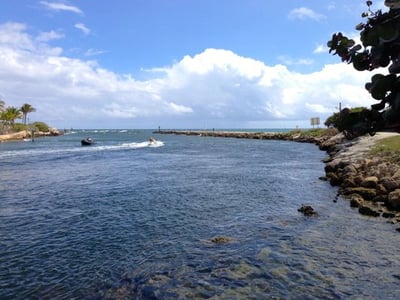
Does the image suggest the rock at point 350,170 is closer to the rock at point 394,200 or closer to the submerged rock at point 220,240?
the rock at point 394,200

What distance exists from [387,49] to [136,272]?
A: 8966mm

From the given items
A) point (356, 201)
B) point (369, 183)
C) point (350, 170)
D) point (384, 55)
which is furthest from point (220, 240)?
point (350, 170)

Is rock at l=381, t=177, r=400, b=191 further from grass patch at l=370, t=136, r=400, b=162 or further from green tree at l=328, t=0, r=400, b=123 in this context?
green tree at l=328, t=0, r=400, b=123

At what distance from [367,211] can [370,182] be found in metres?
4.63

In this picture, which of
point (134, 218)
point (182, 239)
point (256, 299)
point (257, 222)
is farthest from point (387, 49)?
point (134, 218)

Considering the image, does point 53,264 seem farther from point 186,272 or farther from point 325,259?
point 325,259

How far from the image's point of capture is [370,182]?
2000 centimetres

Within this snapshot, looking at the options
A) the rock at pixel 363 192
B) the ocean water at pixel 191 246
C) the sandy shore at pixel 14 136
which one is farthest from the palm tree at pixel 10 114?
the rock at pixel 363 192

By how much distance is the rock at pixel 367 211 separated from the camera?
1575 cm

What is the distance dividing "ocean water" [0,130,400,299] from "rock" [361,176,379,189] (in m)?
1.89

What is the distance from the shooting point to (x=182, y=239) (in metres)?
13.3

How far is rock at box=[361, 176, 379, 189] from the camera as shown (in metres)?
19.8

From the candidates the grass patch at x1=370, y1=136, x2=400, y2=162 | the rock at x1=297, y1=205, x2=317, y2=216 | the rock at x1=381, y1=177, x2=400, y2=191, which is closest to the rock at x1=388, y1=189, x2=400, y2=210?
the rock at x1=381, y1=177, x2=400, y2=191

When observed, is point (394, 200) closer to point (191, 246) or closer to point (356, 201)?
Result: point (356, 201)
